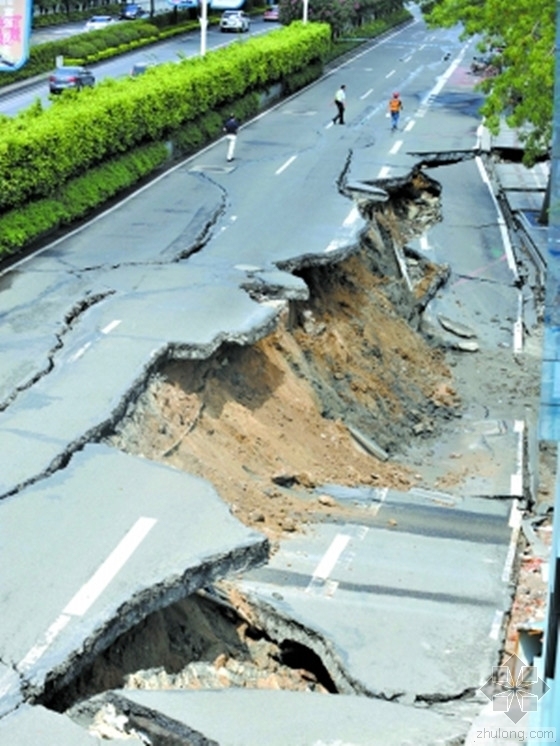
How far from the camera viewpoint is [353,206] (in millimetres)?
27688

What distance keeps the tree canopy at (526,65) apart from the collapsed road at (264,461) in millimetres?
2408

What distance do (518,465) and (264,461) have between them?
161 inches

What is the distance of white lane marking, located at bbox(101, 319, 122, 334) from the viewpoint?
18469 millimetres

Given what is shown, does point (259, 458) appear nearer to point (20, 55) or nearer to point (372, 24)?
point (20, 55)

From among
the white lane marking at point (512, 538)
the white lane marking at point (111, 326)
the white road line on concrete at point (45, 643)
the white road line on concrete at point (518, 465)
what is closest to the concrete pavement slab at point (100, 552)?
the white road line on concrete at point (45, 643)

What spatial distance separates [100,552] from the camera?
1178 centimetres

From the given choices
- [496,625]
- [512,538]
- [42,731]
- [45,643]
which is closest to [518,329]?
[512,538]

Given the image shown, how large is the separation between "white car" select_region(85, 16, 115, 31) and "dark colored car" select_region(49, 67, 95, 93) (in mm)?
16691

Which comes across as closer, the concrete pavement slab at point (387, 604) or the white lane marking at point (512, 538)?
the concrete pavement slab at point (387, 604)

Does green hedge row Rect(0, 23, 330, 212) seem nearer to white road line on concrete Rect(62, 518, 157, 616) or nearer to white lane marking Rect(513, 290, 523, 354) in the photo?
white lane marking Rect(513, 290, 523, 354)

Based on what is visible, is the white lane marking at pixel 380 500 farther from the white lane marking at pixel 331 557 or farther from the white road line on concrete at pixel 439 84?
the white road line on concrete at pixel 439 84

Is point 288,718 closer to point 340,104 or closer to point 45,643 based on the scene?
point 45,643

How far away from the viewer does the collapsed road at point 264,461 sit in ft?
35.7

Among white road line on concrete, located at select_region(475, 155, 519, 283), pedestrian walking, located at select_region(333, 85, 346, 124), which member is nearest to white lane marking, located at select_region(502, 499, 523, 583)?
white road line on concrete, located at select_region(475, 155, 519, 283)
